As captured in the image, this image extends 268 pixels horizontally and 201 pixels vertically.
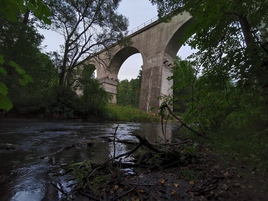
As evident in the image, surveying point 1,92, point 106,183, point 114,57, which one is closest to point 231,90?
point 106,183

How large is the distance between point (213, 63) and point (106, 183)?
5.81 feet

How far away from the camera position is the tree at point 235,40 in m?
1.67

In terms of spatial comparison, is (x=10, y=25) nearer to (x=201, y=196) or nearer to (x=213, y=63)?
(x=213, y=63)

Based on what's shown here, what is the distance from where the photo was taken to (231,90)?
6.89 ft

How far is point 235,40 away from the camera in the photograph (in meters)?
2.05

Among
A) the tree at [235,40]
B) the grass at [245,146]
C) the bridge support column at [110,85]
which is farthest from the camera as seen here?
the bridge support column at [110,85]

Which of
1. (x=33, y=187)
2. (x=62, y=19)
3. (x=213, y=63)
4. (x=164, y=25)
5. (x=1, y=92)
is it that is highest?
(x=164, y=25)

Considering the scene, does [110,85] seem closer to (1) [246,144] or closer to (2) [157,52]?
(2) [157,52]

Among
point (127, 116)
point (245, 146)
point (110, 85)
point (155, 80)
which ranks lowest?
point (245, 146)

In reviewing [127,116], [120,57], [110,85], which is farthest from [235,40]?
[120,57]

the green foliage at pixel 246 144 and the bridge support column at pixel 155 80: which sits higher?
the bridge support column at pixel 155 80

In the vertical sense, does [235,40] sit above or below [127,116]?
above

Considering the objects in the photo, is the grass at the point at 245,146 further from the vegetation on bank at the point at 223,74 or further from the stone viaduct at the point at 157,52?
the stone viaduct at the point at 157,52

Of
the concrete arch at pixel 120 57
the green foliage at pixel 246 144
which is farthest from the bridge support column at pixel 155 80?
the green foliage at pixel 246 144
